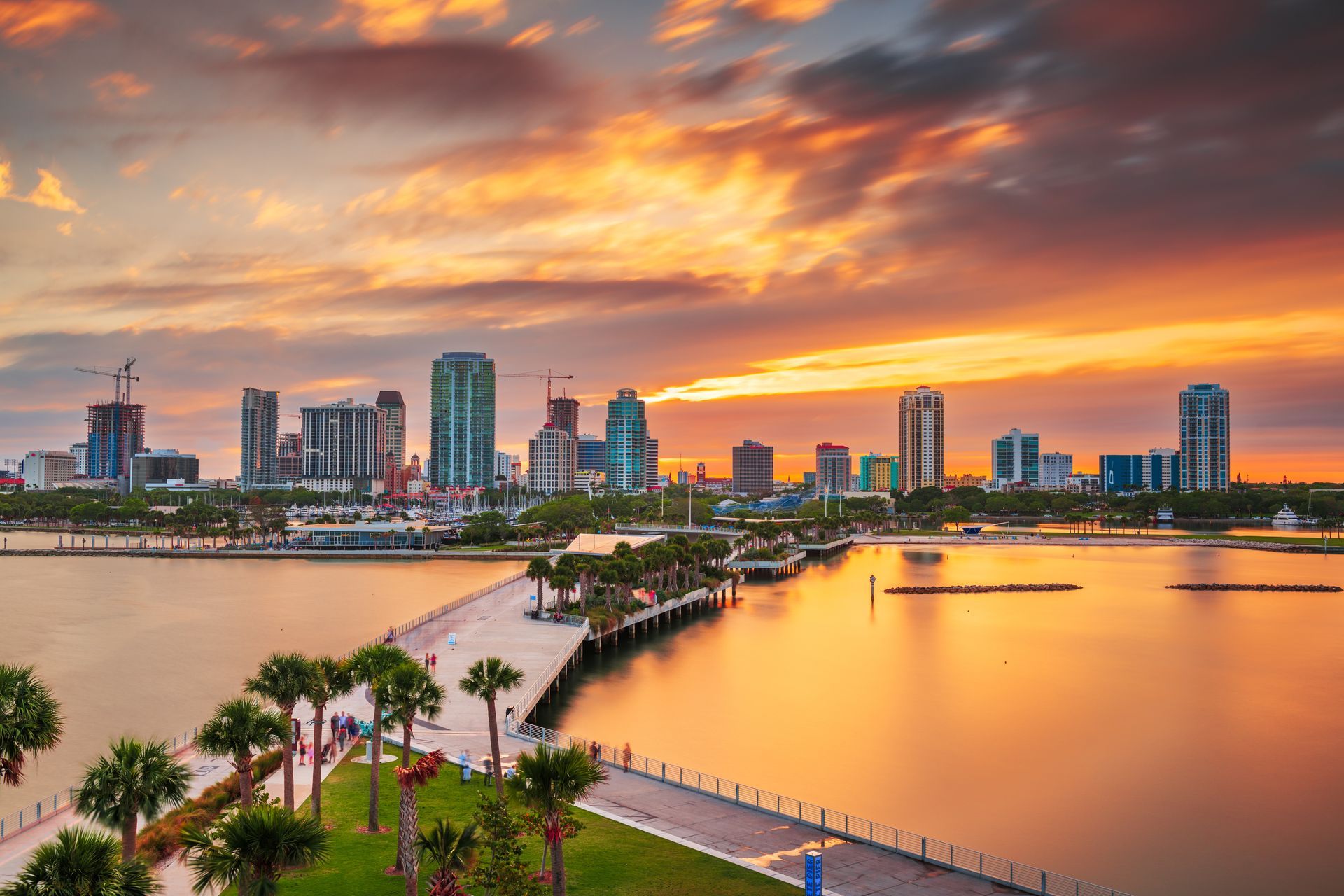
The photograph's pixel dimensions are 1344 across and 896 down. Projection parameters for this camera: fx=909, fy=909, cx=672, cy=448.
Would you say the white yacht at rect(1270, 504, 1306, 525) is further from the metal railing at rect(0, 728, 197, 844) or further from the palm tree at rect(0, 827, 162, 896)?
the palm tree at rect(0, 827, 162, 896)

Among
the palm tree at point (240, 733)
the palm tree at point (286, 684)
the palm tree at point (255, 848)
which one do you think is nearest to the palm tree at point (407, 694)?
the palm tree at point (286, 684)

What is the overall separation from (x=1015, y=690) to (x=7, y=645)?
63837 millimetres

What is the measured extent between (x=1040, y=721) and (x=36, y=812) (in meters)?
40.8

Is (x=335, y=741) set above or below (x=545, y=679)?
above

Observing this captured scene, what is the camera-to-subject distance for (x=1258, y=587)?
93.5m

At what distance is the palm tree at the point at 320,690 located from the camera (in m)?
25.1

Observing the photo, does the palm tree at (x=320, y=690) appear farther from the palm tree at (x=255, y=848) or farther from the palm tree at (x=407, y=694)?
the palm tree at (x=255, y=848)

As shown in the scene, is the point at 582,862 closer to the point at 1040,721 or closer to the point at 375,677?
the point at 375,677

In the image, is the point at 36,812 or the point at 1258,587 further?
the point at 1258,587

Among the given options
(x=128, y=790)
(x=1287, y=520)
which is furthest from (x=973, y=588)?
(x=1287, y=520)

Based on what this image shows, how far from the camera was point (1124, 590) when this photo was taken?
304 feet

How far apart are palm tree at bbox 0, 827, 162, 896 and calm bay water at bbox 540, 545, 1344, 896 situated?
23249 millimetres

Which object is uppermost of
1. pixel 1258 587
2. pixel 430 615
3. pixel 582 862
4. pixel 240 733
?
pixel 240 733

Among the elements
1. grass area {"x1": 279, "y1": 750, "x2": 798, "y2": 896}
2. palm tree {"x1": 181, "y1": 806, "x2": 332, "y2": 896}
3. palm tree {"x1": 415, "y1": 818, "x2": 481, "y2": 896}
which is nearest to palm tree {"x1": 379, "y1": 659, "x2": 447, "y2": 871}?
grass area {"x1": 279, "y1": 750, "x2": 798, "y2": 896}
